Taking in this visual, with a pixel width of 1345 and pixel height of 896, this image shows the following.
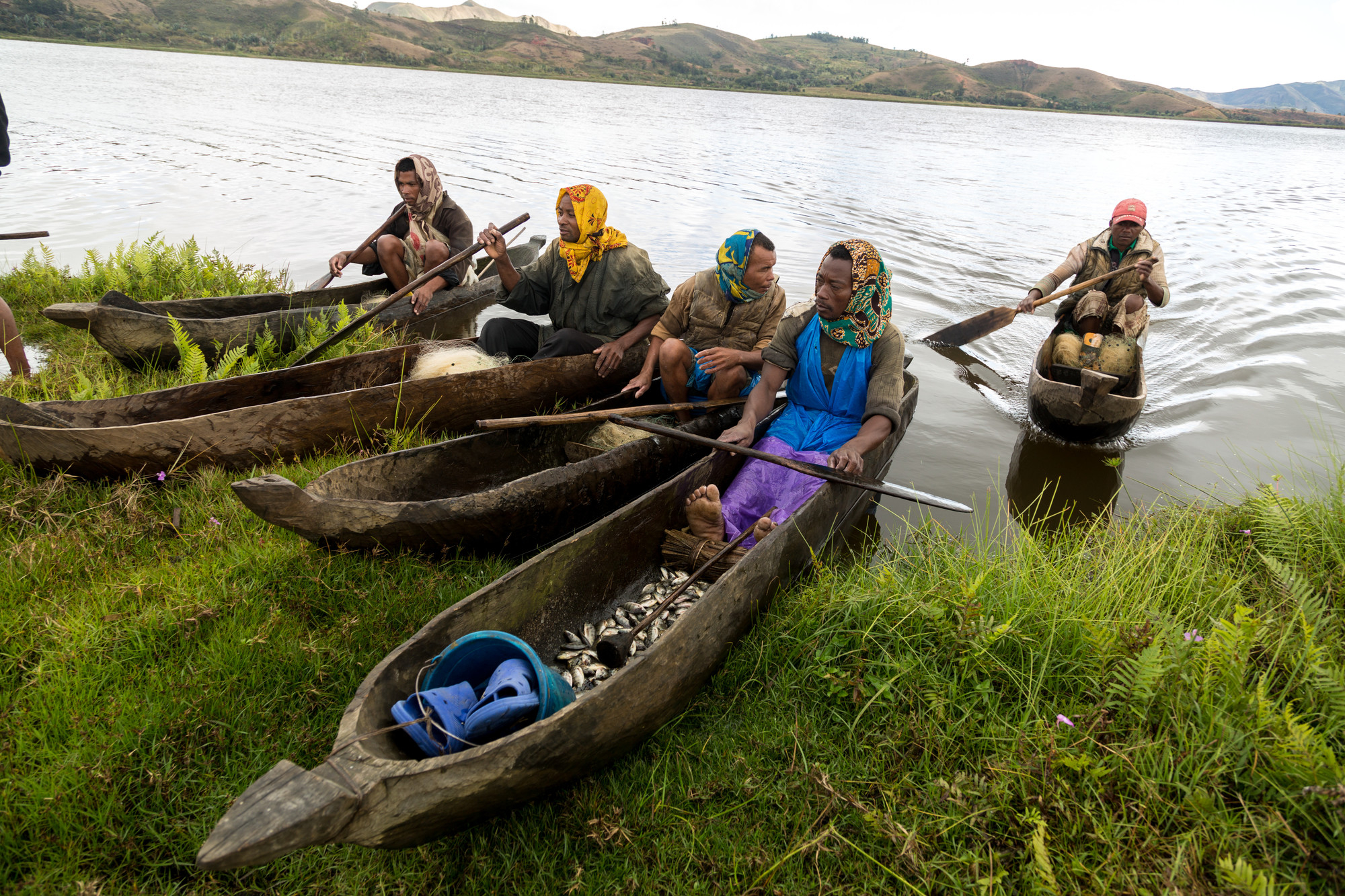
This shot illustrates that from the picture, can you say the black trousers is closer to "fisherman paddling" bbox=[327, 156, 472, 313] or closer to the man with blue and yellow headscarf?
the man with blue and yellow headscarf

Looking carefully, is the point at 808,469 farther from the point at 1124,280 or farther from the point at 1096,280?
the point at 1124,280

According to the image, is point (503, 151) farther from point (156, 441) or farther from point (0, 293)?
point (156, 441)

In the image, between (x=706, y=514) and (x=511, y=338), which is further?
(x=511, y=338)

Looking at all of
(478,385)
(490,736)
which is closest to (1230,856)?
(490,736)

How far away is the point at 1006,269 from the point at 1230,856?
10.9 meters

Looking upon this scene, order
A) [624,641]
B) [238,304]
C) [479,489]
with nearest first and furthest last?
[624,641]
[479,489]
[238,304]

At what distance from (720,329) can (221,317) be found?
439cm

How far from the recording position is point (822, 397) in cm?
431

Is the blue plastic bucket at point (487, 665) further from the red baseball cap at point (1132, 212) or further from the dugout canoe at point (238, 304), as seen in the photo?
the red baseball cap at point (1132, 212)

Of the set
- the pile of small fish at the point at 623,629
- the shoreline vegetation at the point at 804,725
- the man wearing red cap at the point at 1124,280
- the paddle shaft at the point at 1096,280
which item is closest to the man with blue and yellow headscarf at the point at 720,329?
the pile of small fish at the point at 623,629

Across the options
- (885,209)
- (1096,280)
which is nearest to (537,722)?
(1096,280)

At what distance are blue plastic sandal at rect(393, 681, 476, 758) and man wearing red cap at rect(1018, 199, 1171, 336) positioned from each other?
19.5 feet

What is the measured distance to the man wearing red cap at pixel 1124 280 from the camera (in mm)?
5785

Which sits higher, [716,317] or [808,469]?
[716,317]
